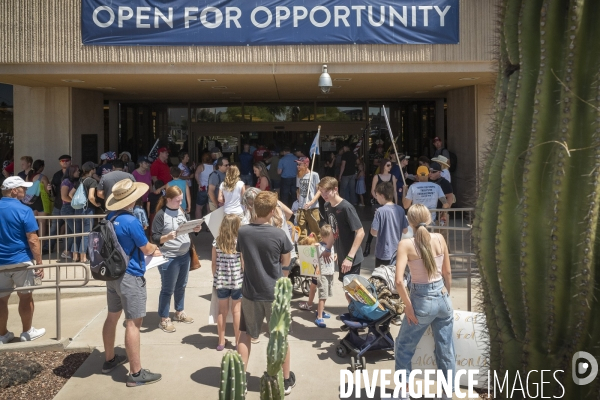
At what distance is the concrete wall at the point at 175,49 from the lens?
11.2 meters

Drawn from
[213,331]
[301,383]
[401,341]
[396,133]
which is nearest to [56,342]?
[213,331]

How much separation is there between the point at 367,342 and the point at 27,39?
8.90m

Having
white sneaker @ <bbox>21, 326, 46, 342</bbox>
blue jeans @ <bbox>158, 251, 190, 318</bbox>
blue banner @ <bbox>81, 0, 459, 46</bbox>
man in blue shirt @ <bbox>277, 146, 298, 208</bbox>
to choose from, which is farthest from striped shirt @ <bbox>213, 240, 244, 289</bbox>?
man in blue shirt @ <bbox>277, 146, 298, 208</bbox>

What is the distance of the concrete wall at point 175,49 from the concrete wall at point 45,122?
9.29 ft

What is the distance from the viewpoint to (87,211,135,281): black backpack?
5469 millimetres

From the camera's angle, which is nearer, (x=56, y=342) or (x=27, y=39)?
(x=56, y=342)

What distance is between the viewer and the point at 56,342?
668 centimetres

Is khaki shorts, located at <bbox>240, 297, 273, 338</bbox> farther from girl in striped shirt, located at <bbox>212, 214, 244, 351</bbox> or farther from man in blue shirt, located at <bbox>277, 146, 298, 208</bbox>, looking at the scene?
man in blue shirt, located at <bbox>277, 146, 298, 208</bbox>

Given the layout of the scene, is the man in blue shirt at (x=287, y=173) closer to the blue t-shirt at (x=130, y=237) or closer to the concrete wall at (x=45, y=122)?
the concrete wall at (x=45, y=122)

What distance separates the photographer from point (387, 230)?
23.4 ft

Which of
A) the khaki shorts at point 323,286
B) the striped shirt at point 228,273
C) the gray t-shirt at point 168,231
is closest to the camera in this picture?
the striped shirt at point 228,273

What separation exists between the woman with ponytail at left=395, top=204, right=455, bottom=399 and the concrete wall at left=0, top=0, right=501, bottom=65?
22.3 feet

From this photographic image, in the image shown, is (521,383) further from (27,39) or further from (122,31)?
(27,39)

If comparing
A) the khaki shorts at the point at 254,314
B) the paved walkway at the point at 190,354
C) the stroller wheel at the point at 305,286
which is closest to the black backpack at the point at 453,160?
the paved walkway at the point at 190,354
